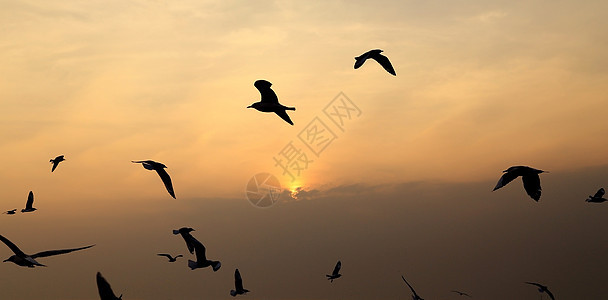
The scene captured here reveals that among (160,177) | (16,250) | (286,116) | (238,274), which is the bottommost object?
(238,274)

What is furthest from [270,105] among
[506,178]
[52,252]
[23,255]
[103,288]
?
[103,288]

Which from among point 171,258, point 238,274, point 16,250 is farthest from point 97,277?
point 171,258

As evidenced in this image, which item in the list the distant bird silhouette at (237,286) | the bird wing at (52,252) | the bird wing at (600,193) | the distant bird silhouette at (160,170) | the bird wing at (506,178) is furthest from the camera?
the bird wing at (600,193)

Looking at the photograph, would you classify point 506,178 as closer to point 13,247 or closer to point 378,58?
point 378,58

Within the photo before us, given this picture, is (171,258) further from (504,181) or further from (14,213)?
(504,181)

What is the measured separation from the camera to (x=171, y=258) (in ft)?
147

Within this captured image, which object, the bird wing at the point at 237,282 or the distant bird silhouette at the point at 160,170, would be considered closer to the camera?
the distant bird silhouette at the point at 160,170

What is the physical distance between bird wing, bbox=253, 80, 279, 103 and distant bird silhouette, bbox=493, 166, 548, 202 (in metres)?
11.2

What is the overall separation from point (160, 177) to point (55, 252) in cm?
1260

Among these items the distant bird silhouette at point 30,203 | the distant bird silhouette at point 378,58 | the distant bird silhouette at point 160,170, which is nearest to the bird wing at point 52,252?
the distant bird silhouette at point 160,170

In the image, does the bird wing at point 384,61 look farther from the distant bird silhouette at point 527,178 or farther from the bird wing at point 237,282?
the bird wing at point 237,282

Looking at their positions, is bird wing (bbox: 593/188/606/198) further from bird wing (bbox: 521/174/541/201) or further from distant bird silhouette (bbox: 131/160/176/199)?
distant bird silhouette (bbox: 131/160/176/199)

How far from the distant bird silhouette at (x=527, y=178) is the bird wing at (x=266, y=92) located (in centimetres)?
1117

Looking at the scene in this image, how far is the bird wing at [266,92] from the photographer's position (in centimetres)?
2850
